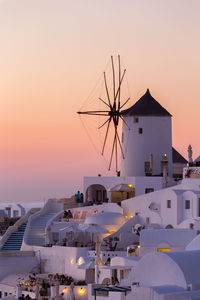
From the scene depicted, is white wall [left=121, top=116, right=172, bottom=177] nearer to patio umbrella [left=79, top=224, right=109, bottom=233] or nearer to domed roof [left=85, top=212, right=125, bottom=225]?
domed roof [left=85, top=212, right=125, bottom=225]

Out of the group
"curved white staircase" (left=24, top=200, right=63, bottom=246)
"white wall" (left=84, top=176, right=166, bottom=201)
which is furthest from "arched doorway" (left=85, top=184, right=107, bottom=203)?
"curved white staircase" (left=24, top=200, right=63, bottom=246)

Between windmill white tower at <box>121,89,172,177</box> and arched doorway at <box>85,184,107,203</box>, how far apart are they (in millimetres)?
2098

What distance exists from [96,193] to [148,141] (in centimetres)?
507

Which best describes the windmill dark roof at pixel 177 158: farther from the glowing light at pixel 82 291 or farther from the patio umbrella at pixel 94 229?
the glowing light at pixel 82 291

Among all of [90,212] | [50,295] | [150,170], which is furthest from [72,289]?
[150,170]

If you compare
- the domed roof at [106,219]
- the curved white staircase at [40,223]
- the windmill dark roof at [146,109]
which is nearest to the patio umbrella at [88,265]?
the domed roof at [106,219]

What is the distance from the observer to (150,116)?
74.4m

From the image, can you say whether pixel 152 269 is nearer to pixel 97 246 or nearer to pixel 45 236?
pixel 97 246

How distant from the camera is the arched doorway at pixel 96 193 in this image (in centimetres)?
7531

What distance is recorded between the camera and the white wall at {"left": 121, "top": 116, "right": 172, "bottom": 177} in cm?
7444

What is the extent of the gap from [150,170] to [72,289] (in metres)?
17.6

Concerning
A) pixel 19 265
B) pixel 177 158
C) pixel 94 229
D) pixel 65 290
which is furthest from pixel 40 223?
pixel 65 290

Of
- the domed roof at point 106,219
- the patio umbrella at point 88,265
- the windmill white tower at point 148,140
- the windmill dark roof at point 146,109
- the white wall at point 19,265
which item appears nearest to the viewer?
the patio umbrella at point 88,265

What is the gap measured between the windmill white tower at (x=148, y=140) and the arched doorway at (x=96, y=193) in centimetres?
210
